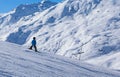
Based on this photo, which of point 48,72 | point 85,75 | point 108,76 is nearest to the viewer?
point 48,72

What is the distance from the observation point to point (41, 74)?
26.1 metres

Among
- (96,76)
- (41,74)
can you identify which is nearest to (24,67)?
(41,74)

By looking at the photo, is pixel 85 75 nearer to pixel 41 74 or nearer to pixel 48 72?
pixel 48 72

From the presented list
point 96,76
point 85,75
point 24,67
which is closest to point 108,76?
point 96,76

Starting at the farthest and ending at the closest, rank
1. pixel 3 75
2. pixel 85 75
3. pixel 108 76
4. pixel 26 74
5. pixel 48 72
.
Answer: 1. pixel 108 76
2. pixel 85 75
3. pixel 48 72
4. pixel 26 74
5. pixel 3 75

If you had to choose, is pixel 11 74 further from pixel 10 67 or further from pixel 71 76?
pixel 71 76

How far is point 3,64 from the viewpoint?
1008 inches

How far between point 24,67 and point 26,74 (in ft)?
9.30

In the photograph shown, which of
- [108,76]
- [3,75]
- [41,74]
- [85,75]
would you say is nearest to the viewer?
[3,75]

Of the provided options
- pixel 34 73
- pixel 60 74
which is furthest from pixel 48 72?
pixel 34 73

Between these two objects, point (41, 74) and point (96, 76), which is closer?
point (41, 74)

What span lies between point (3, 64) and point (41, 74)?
2702mm

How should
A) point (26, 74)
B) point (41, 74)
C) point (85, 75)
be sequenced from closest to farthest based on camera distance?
point (26, 74), point (41, 74), point (85, 75)

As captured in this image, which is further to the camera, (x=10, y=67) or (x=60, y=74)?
(x=60, y=74)
